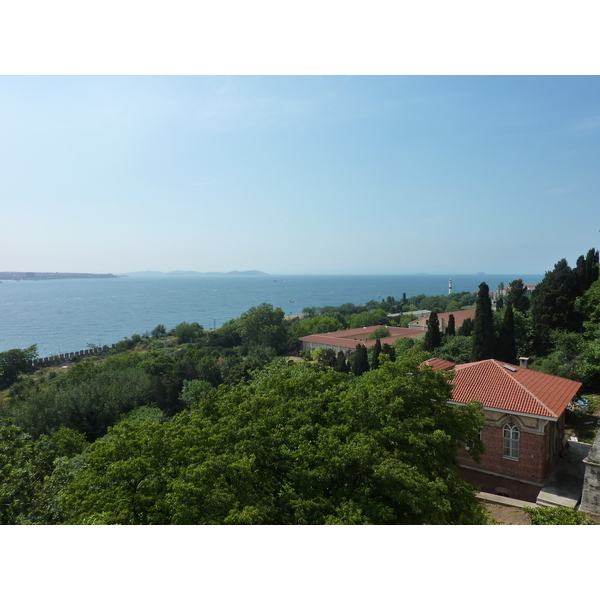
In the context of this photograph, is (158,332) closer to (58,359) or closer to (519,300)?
(58,359)

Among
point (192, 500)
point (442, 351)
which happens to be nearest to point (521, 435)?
point (192, 500)

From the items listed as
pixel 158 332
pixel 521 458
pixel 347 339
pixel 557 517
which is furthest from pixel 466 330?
pixel 158 332

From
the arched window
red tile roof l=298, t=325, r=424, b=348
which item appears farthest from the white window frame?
red tile roof l=298, t=325, r=424, b=348

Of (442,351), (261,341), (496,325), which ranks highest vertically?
(496,325)

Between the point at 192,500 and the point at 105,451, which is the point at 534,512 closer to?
the point at 192,500

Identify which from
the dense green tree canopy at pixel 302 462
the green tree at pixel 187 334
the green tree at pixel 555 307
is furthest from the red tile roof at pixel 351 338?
the dense green tree canopy at pixel 302 462

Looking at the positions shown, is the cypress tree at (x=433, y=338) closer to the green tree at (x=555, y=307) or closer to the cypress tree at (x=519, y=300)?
A: the green tree at (x=555, y=307)

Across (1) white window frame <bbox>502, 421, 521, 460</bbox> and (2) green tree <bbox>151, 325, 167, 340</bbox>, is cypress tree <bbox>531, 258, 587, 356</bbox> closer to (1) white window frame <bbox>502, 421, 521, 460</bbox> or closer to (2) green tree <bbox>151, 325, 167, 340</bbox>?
(1) white window frame <bbox>502, 421, 521, 460</bbox>
